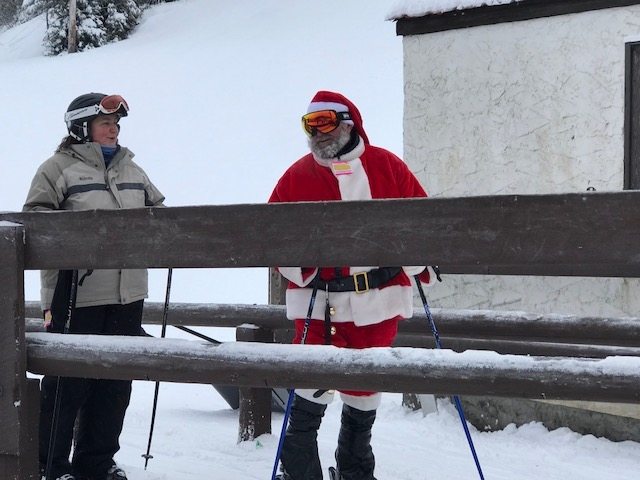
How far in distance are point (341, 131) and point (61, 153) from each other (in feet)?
4.72

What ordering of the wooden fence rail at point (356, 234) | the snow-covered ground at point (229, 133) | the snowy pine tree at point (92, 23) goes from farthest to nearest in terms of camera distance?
the snowy pine tree at point (92, 23) < the snow-covered ground at point (229, 133) < the wooden fence rail at point (356, 234)

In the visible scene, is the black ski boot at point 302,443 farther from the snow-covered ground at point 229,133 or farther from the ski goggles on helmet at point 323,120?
the ski goggles on helmet at point 323,120

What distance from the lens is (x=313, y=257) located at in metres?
3.19

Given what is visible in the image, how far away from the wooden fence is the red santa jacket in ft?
2.65

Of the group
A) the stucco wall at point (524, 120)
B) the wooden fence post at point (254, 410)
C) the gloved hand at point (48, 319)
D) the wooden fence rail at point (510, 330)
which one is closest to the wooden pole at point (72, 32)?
the stucco wall at point (524, 120)

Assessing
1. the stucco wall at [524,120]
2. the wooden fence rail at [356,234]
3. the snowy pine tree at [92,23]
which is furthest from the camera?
the snowy pine tree at [92,23]

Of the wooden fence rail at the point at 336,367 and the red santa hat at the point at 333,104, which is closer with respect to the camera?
the wooden fence rail at the point at 336,367

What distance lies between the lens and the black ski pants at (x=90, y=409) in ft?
14.7

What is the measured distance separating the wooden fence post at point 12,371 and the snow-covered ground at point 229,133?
4.66 ft

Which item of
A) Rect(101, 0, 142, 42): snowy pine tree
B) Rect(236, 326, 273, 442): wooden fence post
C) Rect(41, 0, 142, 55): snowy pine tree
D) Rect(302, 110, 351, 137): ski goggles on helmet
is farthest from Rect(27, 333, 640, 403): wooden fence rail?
Rect(101, 0, 142, 42): snowy pine tree

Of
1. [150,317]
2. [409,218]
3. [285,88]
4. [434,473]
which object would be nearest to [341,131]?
Result: [409,218]

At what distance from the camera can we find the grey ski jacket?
176 inches

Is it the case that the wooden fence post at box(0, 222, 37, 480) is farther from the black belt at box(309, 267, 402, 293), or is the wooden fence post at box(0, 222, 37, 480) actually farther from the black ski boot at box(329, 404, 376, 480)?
the black ski boot at box(329, 404, 376, 480)

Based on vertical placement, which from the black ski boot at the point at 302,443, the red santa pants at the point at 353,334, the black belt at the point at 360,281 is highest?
the black belt at the point at 360,281
